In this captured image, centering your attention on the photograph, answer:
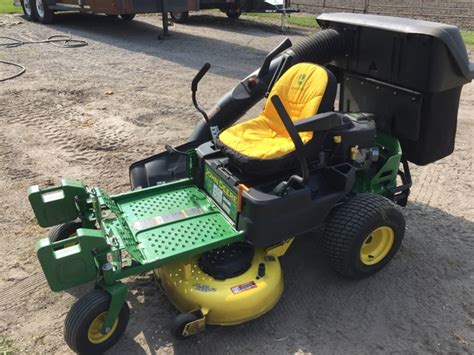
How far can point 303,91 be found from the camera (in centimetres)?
322

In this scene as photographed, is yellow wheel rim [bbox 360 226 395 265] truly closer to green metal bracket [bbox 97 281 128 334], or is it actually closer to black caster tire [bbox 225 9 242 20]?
green metal bracket [bbox 97 281 128 334]

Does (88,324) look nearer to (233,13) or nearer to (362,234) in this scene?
(362,234)

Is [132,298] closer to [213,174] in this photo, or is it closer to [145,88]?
[213,174]

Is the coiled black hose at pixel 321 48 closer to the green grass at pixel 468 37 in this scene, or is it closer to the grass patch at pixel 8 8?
the green grass at pixel 468 37

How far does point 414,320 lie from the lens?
9.70 feet

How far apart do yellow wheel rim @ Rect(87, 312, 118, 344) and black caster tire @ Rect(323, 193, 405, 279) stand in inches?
54.1

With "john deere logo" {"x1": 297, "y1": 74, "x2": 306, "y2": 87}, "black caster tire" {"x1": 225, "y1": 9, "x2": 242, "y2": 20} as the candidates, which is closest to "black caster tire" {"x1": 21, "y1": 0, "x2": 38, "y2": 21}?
"black caster tire" {"x1": 225, "y1": 9, "x2": 242, "y2": 20}

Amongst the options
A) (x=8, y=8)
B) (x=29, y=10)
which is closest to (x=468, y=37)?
(x=29, y=10)

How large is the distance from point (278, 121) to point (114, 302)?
162cm

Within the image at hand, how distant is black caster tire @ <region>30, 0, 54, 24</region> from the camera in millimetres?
11320

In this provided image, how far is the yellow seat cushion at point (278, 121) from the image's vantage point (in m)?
2.99

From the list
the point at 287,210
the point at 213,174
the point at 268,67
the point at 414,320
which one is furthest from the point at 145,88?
the point at 414,320

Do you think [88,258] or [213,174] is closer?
[88,258]

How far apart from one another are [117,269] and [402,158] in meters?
2.25
